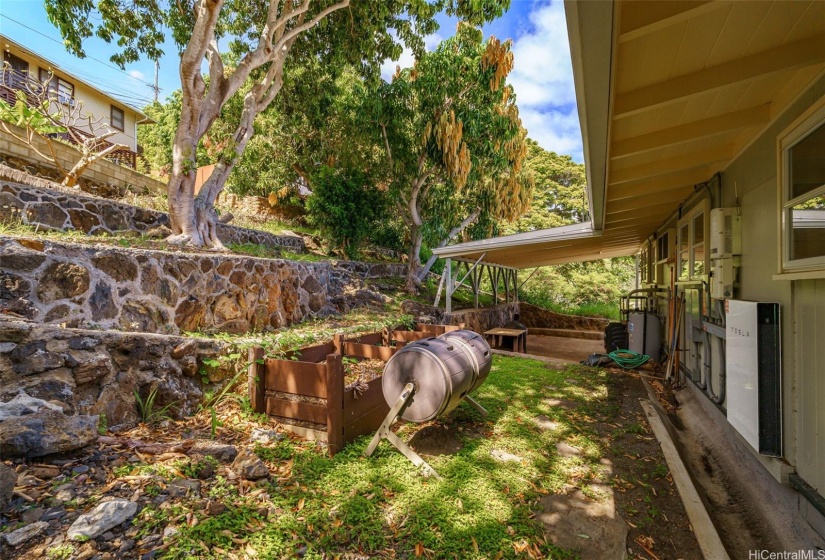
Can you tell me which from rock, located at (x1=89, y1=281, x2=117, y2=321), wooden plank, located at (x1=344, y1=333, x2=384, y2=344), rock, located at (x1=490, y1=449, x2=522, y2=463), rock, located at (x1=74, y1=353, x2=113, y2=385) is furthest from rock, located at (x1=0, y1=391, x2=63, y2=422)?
rock, located at (x1=490, y1=449, x2=522, y2=463)

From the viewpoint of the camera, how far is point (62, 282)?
3588 mm

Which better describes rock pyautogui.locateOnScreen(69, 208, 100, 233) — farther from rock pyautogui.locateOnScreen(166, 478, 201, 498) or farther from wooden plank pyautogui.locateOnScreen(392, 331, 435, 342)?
rock pyautogui.locateOnScreen(166, 478, 201, 498)

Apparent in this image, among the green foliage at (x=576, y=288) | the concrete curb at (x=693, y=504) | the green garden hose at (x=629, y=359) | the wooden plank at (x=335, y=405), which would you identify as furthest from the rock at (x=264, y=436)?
the green foliage at (x=576, y=288)

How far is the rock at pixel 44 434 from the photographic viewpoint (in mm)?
2148

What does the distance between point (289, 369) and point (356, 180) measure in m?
8.93

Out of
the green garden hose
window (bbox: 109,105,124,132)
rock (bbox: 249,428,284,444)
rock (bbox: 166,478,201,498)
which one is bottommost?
the green garden hose

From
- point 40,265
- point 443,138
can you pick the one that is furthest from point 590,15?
point 443,138

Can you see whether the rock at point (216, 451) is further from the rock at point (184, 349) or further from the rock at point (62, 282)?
the rock at point (62, 282)

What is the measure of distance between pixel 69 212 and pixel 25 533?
610 centimetres

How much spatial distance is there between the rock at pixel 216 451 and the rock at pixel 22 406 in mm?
910

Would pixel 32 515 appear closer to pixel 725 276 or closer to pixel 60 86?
pixel 725 276

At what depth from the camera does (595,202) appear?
435 cm

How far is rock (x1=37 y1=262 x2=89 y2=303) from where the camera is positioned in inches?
136

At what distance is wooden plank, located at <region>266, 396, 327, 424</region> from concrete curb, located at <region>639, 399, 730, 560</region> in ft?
9.72
